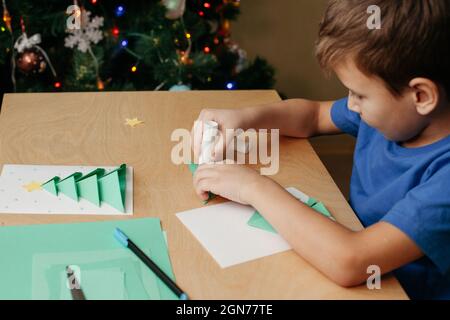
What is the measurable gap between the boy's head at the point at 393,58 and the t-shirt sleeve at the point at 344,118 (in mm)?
241

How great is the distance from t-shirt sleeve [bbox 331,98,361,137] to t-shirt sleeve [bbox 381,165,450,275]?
1.20 ft

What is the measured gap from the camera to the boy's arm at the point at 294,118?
1010mm

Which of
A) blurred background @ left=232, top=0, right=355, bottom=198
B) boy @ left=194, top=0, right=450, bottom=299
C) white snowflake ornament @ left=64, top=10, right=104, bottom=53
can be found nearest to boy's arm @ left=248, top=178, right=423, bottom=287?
boy @ left=194, top=0, right=450, bottom=299

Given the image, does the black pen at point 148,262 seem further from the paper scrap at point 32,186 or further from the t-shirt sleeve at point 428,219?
the t-shirt sleeve at point 428,219

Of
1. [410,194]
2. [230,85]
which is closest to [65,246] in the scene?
[410,194]

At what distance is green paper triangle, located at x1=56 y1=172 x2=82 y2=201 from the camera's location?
790 mm

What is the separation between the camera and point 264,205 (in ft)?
2.43

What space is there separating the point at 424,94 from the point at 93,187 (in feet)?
1.53

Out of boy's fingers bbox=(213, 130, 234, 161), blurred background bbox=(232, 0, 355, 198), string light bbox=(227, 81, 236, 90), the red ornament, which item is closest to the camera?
boy's fingers bbox=(213, 130, 234, 161)

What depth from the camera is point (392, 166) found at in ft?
2.86

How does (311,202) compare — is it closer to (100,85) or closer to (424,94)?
(424,94)

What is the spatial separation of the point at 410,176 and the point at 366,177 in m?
0.14

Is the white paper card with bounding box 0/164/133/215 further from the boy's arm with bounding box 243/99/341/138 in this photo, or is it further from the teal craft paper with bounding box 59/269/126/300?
the boy's arm with bounding box 243/99/341/138

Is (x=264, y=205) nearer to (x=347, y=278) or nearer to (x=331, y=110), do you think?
(x=347, y=278)
